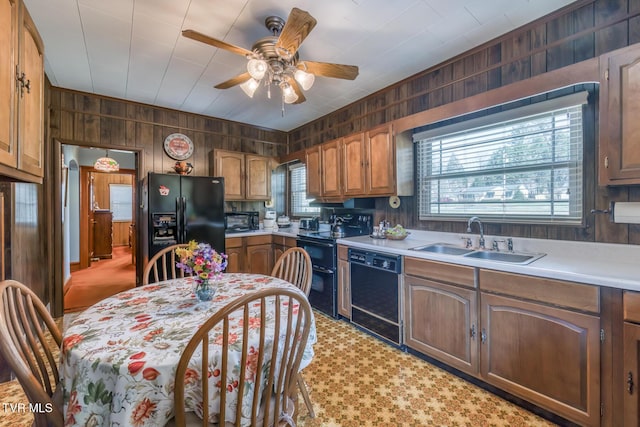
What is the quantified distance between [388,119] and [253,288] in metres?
2.38

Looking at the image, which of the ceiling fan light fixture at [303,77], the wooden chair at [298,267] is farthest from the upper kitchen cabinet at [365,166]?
the wooden chair at [298,267]

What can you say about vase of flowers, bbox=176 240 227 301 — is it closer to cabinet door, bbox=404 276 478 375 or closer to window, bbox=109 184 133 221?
cabinet door, bbox=404 276 478 375

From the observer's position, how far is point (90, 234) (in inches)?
240

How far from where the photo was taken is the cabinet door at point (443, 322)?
1.90m

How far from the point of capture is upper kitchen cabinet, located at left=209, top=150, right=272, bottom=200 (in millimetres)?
3992

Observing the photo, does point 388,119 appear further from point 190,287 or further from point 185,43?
point 190,287

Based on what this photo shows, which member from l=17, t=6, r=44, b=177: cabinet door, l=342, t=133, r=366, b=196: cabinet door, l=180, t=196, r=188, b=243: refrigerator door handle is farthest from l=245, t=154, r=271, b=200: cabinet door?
l=17, t=6, r=44, b=177: cabinet door

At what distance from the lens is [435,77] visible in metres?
2.66

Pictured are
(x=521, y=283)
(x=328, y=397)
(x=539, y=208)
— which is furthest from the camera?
(x=539, y=208)

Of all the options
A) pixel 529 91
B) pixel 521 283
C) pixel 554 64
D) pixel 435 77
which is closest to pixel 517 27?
pixel 554 64

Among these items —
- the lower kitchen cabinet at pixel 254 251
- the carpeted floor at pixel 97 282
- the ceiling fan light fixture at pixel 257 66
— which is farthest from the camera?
the lower kitchen cabinet at pixel 254 251

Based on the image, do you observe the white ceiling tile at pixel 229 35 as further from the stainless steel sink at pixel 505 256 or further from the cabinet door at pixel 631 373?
the cabinet door at pixel 631 373

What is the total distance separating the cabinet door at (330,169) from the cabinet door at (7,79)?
2641 mm

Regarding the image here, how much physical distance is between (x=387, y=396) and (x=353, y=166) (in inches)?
87.1
